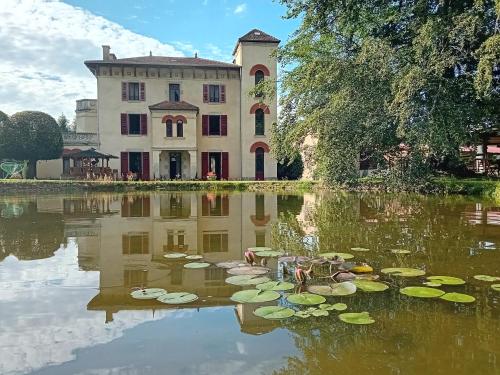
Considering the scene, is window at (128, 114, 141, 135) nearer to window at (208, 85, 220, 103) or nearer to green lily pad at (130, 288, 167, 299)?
window at (208, 85, 220, 103)

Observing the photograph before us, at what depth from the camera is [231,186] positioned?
87.3 feet

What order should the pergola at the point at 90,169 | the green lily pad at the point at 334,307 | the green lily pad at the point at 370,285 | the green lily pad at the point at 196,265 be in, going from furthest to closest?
the pergola at the point at 90,169 < the green lily pad at the point at 196,265 < the green lily pad at the point at 370,285 < the green lily pad at the point at 334,307

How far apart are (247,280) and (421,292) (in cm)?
196

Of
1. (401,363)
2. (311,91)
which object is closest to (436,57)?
(311,91)

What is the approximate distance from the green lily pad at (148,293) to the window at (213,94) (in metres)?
30.8

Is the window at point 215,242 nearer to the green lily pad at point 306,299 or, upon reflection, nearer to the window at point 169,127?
the green lily pad at point 306,299

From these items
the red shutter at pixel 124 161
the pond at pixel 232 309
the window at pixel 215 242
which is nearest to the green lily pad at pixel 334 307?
the pond at pixel 232 309

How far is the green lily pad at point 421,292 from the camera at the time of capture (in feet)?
15.4

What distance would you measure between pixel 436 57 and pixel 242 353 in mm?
13805

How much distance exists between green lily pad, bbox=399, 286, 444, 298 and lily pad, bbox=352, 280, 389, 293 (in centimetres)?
21

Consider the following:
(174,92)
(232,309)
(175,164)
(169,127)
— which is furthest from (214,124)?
(232,309)

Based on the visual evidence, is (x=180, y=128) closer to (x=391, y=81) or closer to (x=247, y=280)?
(x=391, y=81)

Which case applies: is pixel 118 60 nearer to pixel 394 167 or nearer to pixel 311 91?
pixel 311 91

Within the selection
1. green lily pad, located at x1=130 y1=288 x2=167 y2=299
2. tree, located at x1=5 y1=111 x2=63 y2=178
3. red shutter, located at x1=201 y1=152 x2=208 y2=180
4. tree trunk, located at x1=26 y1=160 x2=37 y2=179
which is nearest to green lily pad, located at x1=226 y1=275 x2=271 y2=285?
green lily pad, located at x1=130 y1=288 x2=167 y2=299
